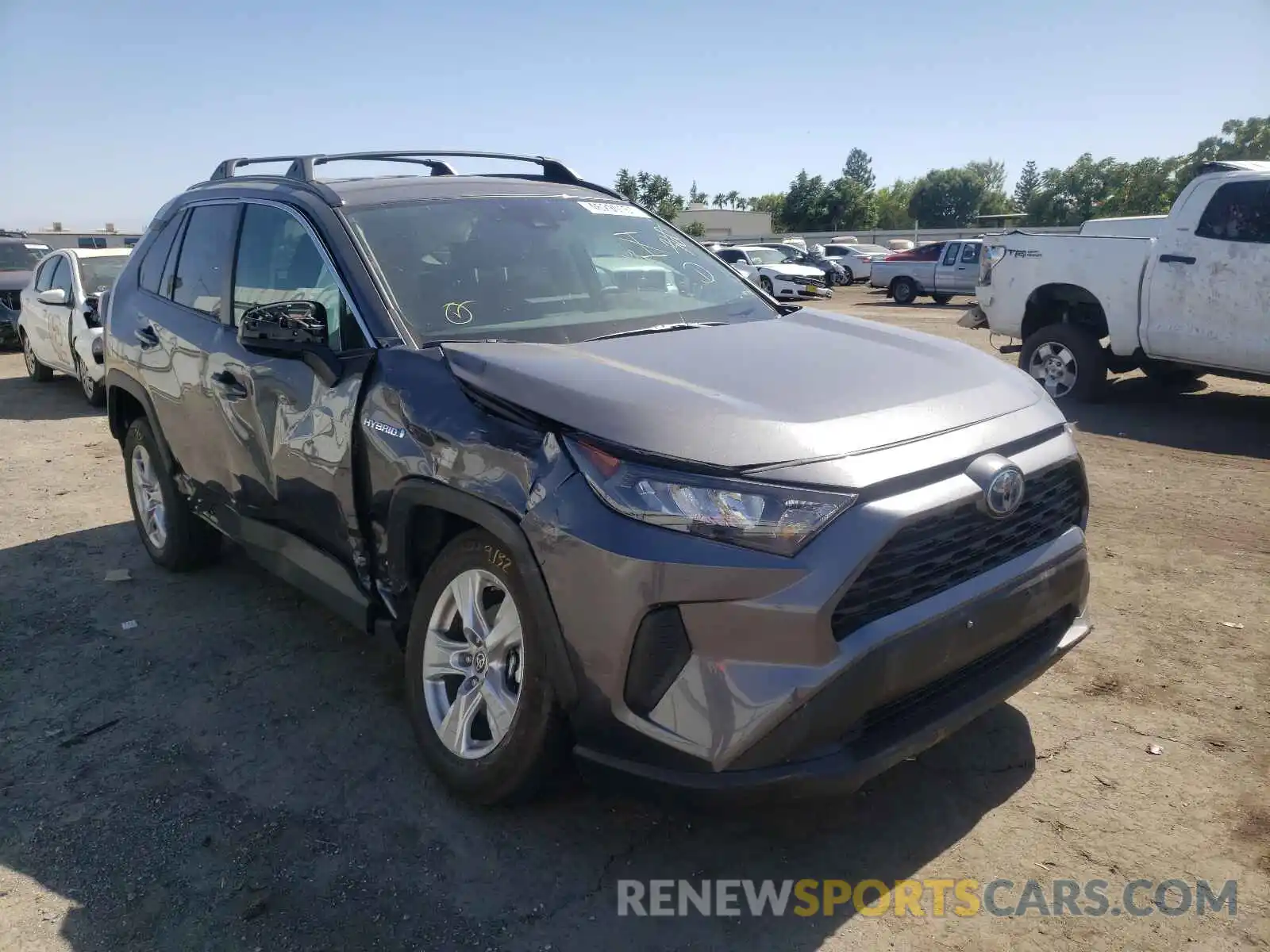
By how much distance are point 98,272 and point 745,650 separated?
1153 centimetres

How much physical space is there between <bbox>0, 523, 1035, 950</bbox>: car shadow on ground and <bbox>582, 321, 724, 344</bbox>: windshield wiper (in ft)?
4.51

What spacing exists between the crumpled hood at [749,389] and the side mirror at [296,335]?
569mm

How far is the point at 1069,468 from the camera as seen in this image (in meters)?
3.02

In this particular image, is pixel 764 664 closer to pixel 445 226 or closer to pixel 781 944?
pixel 781 944

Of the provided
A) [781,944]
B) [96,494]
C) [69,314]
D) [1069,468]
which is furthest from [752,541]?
[69,314]

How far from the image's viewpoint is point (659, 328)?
3.47 metres

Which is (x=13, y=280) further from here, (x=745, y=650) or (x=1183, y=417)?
(x=745, y=650)

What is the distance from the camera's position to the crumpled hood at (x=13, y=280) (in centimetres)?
1522

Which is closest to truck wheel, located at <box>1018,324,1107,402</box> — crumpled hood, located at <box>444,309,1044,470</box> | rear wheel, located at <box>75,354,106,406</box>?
crumpled hood, located at <box>444,309,1044,470</box>

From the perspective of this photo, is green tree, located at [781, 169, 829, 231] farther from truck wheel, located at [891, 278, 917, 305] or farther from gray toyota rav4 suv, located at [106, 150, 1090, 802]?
gray toyota rav4 suv, located at [106, 150, 1090, 802]

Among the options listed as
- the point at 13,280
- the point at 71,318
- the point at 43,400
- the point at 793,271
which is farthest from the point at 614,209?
the point at 793,271

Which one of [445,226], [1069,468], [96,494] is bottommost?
[96,494]

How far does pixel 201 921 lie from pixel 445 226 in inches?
95.4

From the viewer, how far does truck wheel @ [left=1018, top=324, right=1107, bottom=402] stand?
9188mm
